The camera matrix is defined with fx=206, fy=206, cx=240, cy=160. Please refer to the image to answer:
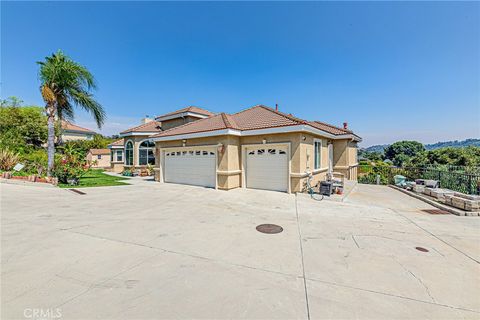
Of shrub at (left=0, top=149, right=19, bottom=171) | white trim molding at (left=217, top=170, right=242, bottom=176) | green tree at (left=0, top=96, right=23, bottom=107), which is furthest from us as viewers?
green tree at (left=0, top=96, right=23, bottom=107)

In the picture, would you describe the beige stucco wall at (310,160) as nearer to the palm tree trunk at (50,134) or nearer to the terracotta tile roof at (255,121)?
the terracotta tile roof at (255,121)

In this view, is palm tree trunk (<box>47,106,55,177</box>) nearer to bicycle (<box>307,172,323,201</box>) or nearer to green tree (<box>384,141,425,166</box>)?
bicycle (<box>307,172,323,201</box>)

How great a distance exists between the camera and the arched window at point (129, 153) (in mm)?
21780

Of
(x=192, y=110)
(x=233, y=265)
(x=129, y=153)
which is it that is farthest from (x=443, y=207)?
(x=129, y=153)

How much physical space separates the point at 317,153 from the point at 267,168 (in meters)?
3.58

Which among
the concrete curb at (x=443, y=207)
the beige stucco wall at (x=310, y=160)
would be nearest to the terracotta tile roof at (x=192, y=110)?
the beige stucco wall at (x=310, y=160)

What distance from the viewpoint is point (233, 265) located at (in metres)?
3.73

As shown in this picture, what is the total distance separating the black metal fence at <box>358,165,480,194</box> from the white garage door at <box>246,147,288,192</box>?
8.65 metres

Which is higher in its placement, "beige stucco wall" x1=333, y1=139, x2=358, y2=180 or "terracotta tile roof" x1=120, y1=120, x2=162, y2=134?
"terracotta tile roof" x1=120, y1=120, x2=162, y2=134

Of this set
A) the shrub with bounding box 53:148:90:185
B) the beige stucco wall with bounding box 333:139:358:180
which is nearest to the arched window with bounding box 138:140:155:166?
the shrub with bounding box 53:148:90:185

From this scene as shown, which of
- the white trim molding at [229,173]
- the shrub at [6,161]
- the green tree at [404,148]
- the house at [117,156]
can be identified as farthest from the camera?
the green tree at [404,148]

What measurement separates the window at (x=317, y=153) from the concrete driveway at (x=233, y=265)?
18.5ft

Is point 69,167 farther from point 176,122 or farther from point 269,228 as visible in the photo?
point 269,228

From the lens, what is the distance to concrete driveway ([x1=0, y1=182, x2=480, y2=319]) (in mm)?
2688
